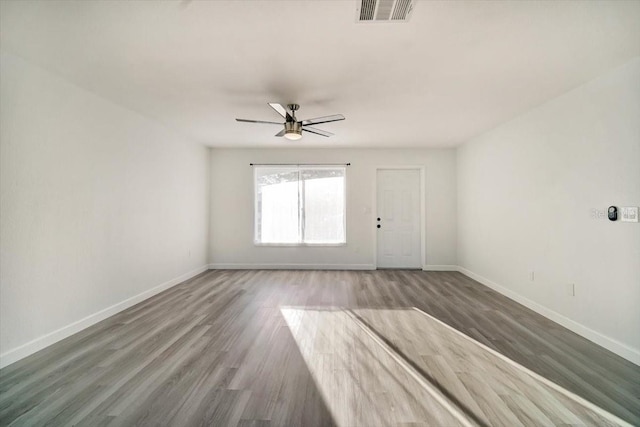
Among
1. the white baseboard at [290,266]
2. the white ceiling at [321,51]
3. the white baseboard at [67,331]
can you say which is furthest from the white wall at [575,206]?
the white baseboard at [67,331]

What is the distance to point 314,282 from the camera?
4758mm

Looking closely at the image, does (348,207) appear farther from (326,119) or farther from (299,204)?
(326,119)

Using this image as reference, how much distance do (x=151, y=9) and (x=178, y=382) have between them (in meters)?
2.48

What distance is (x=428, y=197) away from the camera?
5711mm

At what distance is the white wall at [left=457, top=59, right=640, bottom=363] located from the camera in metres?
2.40

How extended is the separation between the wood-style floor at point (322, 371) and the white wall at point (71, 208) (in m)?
0.31

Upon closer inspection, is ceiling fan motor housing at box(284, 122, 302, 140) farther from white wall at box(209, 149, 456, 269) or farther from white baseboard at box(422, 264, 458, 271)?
white baseboard at box(422, 264, 458, 271)

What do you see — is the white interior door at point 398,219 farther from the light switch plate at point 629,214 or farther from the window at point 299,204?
the light switch plate at point 629,214

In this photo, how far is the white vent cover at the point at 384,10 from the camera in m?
1.71

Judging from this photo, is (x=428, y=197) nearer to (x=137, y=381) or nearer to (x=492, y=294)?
(x=492, y=294)

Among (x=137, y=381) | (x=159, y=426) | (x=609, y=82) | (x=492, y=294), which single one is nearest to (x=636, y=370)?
(x=492, y=294)

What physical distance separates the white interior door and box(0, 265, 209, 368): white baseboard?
407cm

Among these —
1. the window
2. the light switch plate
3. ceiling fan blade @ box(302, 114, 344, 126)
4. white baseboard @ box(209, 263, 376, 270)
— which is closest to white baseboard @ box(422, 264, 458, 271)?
white baseboard @ box(209, 263, 376, 270)

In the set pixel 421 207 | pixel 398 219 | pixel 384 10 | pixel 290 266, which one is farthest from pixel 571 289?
pixel 290 266
